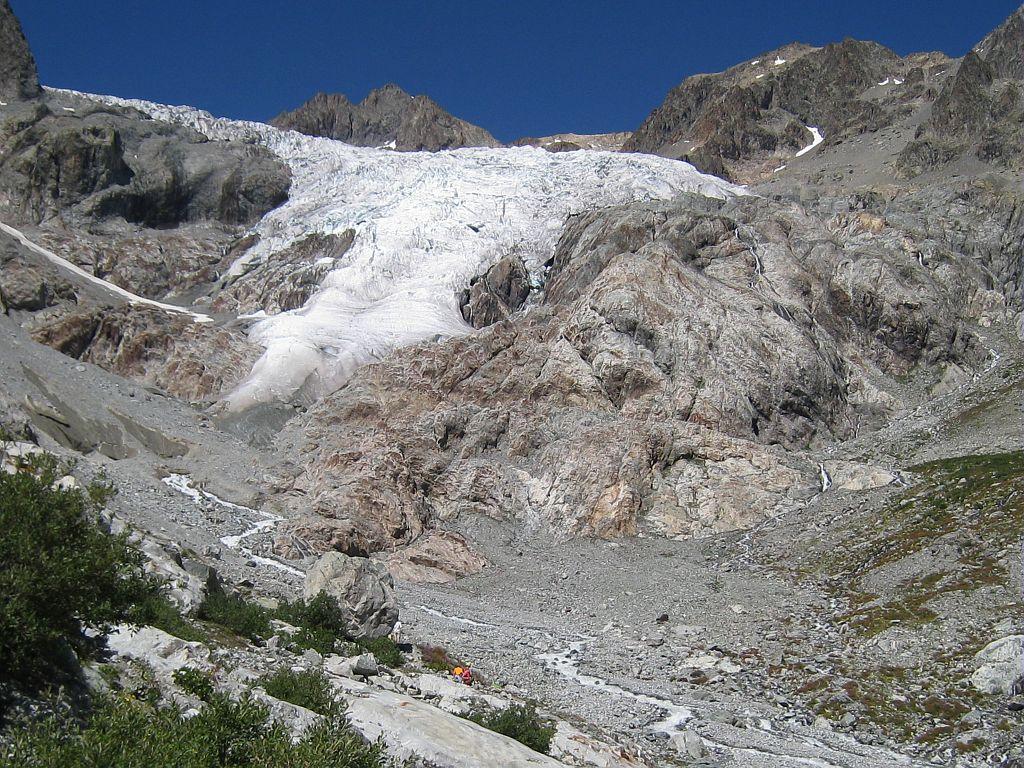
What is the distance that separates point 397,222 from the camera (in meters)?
97.9

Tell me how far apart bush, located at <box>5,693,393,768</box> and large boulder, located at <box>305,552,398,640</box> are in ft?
44.3

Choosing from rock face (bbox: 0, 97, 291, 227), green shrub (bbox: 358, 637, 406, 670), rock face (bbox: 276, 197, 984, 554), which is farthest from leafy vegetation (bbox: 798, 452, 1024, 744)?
rock face (bbox: 0, 97, 291, 227)

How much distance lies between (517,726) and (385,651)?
7146 mm

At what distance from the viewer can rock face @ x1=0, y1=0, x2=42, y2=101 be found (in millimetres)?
115250

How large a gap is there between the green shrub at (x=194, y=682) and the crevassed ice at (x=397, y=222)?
54.2 meters

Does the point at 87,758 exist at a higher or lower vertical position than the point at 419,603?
lower

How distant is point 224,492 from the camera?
49344 millimetres

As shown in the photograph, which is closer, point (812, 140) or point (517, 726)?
point (517, 726)

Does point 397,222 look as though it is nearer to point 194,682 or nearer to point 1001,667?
point 1001,667

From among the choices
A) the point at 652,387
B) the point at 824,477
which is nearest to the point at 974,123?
the point at 652,387

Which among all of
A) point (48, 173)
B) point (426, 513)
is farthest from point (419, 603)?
point (48, 173)

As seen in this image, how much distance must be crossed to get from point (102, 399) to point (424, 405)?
2183 centimetres

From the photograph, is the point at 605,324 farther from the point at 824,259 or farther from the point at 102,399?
the point at 102,399

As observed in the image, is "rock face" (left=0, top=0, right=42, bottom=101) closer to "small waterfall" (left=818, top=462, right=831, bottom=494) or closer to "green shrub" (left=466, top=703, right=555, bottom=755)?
"small waterfall" (left=818, top=462, right=831, bottom=494)
